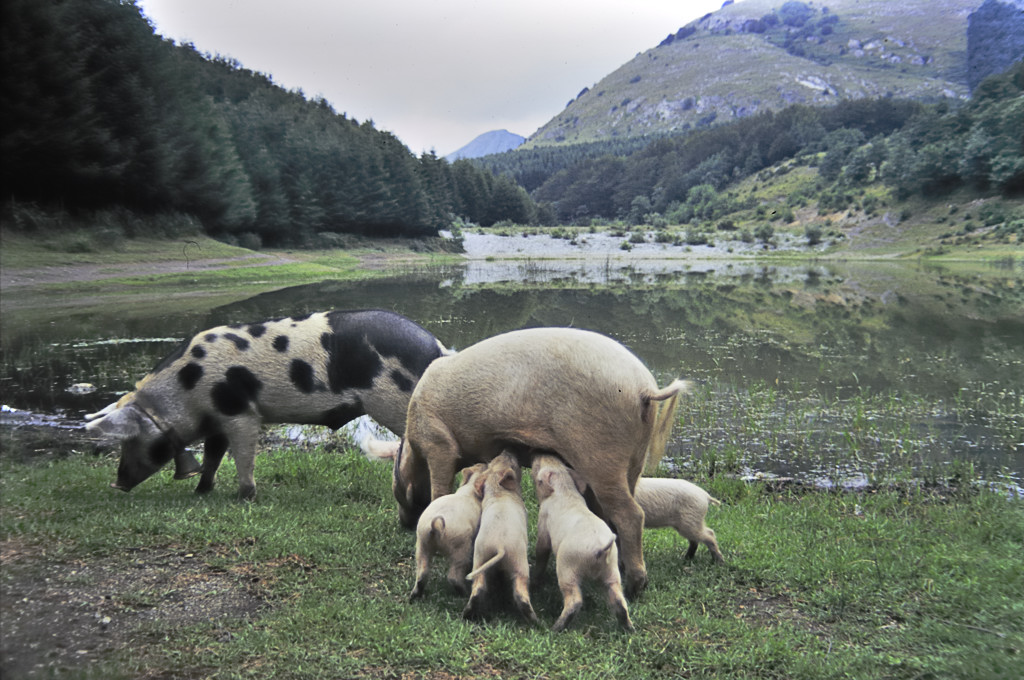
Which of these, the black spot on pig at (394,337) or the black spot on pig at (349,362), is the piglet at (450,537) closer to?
the black spot on pig at (394,337)

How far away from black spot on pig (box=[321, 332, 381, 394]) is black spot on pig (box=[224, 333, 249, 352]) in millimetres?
865

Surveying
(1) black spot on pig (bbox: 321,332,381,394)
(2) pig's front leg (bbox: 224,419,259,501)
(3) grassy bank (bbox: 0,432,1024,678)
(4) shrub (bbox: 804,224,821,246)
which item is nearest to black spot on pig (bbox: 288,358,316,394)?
(1) black spot on pig (bbox: 321,332,381,394)

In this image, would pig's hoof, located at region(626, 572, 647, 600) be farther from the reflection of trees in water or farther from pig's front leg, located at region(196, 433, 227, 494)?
the reflection of trees in water

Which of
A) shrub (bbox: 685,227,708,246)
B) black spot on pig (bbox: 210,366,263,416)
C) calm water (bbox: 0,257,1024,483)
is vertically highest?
shrub (bbox: 685,227,708,246)

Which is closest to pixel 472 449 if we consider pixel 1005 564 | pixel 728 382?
pixel 1005 564

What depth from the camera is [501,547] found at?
15.0ft

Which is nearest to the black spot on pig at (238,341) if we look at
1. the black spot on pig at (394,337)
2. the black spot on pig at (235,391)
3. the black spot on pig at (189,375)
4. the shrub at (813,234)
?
the black spot on pig at (235,391)

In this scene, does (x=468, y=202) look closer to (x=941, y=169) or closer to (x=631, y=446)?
(x=941, y=169)

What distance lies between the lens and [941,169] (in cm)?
3625

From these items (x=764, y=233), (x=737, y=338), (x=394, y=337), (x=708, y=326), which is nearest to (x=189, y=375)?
(x=394, y=337)

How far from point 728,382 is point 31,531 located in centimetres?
1324

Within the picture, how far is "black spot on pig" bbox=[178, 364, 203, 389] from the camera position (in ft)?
23.2

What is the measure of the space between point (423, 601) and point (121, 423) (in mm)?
4219

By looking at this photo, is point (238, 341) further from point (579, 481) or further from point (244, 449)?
point (579, 481)
